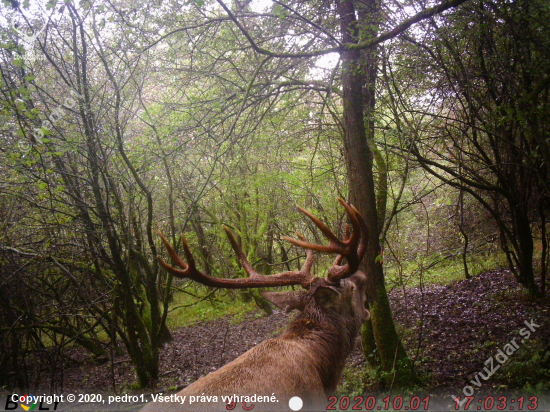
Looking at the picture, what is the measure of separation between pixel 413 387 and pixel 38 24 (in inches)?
252

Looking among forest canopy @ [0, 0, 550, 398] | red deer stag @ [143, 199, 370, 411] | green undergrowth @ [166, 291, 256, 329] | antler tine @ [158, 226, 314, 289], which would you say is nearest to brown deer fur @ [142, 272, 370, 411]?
red deer stag @ [143, 199, 370, 411]

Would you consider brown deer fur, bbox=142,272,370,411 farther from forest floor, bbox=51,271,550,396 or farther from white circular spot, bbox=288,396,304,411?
forest floor, bbox=51,271,550,396

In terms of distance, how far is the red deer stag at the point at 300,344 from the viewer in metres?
2.71

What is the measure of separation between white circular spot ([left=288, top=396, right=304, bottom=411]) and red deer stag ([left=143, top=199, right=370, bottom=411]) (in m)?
0.03

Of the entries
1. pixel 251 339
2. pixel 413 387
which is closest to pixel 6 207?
pixel 251 339

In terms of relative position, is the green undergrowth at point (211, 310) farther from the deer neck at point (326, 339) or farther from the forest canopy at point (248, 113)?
the deer neck at point (326, 339)

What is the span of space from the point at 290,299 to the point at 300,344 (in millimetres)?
534

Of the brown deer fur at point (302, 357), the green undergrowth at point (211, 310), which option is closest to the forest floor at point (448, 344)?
the brown deer fur at point (302, 357)

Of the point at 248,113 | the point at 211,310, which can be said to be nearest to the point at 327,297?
the point at 248,113

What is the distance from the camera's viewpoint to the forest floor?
14.6ft

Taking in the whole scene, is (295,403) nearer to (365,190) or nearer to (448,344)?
(365,190)

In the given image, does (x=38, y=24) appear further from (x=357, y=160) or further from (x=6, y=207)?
(x=357, y=160)

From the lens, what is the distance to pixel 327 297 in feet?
12.3

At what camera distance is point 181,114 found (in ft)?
21.6
